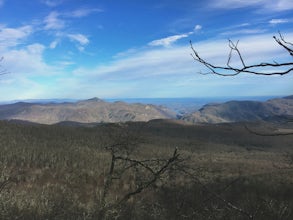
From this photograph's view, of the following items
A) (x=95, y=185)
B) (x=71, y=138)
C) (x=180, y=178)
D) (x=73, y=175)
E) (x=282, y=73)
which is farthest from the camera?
(x=71, y=138)

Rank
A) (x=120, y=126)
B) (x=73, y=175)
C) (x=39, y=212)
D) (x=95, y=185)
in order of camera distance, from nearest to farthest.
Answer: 1. (x=39, y=212)
2. (x=120, y=126)
3. (x=95, y=185)
4. (x=73, y=175)

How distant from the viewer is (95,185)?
76.7ft

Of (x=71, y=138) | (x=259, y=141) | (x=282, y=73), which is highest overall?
(x=282, y=73)

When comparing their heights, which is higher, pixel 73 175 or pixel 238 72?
pixel 238 72

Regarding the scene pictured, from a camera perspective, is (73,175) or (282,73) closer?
(282,73)

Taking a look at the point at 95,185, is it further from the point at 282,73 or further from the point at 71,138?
the point at 71,138

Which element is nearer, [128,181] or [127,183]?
[127,183]

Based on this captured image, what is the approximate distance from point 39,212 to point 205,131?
8963 centimetres

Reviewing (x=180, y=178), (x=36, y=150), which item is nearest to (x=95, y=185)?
(x=180, y=178)

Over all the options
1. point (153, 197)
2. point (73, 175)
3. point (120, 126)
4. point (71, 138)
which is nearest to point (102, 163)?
point (73, 175)

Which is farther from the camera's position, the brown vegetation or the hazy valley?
the brown vegetation

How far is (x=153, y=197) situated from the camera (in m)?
16.3

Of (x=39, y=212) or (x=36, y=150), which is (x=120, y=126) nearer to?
(x=39, y=212)

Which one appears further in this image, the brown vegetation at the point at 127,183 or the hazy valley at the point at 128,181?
the brown vegetation at the point at 127,183
